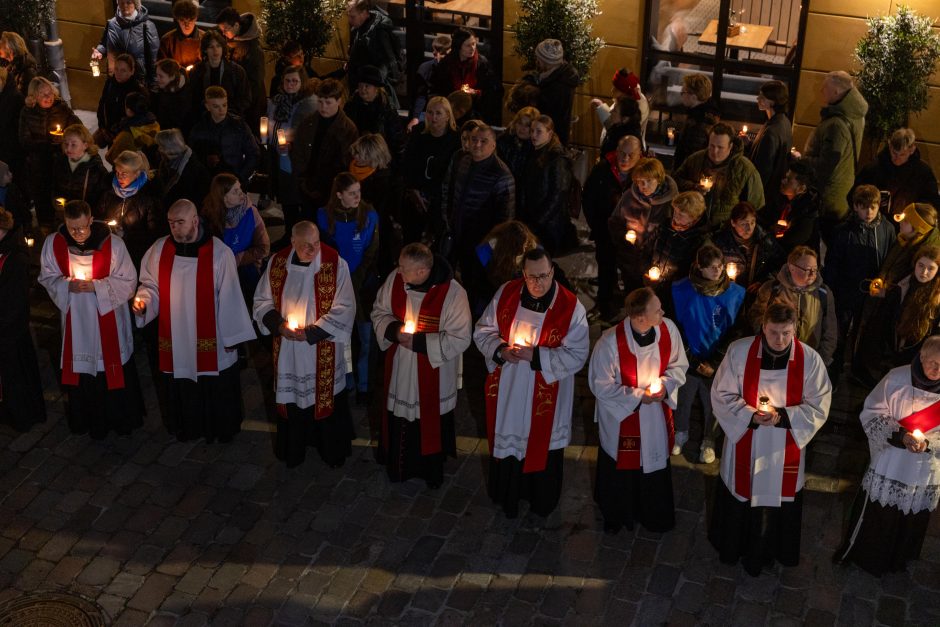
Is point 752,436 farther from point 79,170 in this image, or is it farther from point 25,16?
point 25,16

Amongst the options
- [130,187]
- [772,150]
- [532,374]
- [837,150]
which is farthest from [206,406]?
[837,150]

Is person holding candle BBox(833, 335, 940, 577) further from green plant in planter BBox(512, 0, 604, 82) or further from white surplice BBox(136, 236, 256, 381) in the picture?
green plant in planter BBox(512, 0, 604, 82)

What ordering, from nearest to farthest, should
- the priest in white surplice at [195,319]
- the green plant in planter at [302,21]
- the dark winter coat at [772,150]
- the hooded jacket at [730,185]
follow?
the priest in white surplice at [195,319] < the hooded jacket at [730,185] < the dark winter coat at [772,150] < the green plant in planter at [302,21]

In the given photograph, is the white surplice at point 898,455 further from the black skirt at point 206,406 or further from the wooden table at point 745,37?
the wooden table at point 745,37

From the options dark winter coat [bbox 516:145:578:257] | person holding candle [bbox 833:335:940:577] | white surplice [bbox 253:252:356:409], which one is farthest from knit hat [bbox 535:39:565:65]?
person holding candle [bbox 833:335:940:577]

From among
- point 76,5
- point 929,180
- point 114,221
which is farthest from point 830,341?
point 76,5

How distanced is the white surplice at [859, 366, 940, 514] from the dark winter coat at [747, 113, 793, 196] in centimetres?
387

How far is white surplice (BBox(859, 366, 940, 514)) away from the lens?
25.5 feet

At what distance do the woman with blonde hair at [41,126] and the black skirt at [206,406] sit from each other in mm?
3510

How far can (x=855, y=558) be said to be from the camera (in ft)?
27.3

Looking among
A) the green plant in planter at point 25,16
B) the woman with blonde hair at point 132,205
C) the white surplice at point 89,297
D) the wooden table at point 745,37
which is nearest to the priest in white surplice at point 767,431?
the white surplice at point 89,297

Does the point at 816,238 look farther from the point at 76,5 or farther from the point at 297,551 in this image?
the point at 76,5

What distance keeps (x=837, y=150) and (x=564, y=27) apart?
360 centimetres

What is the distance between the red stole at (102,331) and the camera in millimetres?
9266
